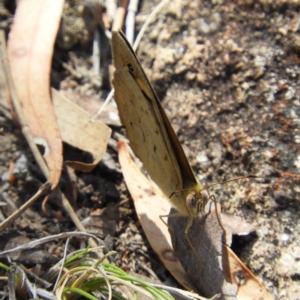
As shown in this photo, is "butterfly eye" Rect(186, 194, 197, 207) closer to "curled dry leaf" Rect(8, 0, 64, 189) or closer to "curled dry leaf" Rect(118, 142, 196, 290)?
"curled dry leaf" Rect(118, 142, 196, 290)

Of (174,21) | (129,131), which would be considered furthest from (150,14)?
(129,131)

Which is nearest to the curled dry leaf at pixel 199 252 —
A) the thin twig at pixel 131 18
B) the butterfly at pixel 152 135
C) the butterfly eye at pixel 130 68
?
the butterfly at pixel 152 135

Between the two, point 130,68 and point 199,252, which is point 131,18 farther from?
point 199,252

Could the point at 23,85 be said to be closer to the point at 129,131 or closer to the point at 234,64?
the point at 129,131

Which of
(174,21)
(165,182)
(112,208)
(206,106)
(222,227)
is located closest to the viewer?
(222,227)

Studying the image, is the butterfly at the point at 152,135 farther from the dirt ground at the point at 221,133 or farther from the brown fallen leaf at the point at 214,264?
the dirt ground at the point at 221,133

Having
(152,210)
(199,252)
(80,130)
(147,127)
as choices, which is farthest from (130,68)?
(199,252)
